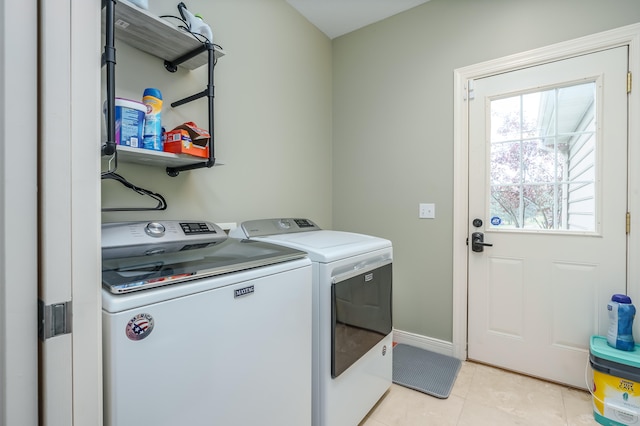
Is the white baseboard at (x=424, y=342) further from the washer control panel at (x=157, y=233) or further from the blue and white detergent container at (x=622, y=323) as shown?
the washer control panel at (x=157, y=233)

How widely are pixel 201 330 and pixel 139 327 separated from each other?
6.7 inches

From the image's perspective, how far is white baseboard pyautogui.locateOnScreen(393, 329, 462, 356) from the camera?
223 cm

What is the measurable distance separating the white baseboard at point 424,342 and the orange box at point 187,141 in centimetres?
208

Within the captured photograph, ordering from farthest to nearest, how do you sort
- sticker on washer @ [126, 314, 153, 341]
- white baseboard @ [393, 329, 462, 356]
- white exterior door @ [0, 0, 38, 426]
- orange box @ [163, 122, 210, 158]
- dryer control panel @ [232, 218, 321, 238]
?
white baseboard @ [393, 329, 462, 356], dryer control panel @ [232, 218, 321, 238], orange box @ [163, 122, 210, 158], sticker on washer @ [126, 314, 153, 341], white exterior door @ [0, 0, 38, 426]

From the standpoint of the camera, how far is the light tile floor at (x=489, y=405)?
1578mm

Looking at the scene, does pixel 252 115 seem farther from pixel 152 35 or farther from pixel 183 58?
pixel 152 35

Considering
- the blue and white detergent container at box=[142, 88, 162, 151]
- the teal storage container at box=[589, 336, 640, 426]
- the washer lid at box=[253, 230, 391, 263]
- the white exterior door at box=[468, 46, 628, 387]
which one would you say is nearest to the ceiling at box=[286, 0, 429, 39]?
the white exterior door at box=[468, 46, 628, 387]

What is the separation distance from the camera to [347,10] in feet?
7.73

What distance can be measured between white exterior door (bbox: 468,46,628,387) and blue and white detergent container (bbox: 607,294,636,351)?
0.37 ft

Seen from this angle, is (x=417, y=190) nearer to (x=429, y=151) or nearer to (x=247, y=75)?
(x=429, y=151)

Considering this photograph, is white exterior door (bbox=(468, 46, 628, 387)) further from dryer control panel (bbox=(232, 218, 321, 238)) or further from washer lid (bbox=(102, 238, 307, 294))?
washer lid (bbox=(102, 238, 307, 294))

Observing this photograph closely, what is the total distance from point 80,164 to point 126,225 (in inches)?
24.1

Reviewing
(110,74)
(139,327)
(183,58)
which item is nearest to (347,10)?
(183,58)

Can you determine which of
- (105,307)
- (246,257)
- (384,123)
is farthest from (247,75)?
(105,307)
